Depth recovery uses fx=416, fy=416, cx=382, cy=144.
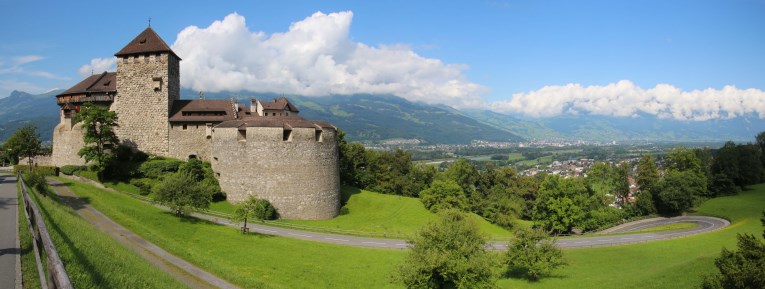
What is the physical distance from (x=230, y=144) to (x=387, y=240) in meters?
19.4

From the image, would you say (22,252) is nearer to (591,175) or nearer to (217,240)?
(217,240)

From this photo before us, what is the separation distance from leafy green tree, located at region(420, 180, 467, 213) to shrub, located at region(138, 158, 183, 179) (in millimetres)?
30884

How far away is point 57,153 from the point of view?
47.1 meters

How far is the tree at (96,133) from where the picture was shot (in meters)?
40.9

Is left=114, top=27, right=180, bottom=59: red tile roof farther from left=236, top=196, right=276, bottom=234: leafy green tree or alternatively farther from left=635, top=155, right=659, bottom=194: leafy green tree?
left=635, top=155, right=659, bottom=194: leafy green tree

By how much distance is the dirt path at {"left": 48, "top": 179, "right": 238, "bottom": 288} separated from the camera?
18234 mm

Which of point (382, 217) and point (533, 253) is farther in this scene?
point (382, 217)

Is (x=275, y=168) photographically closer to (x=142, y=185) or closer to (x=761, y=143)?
(x=142, y=185)

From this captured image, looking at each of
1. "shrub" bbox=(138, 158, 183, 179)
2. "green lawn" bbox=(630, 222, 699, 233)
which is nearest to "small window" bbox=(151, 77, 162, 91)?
"shrub" bbox=(138, 158, 183, 179)

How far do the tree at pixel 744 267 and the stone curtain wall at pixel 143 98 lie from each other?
2007 inches

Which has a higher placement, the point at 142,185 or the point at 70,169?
the point at 70,169

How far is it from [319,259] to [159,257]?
11.7m

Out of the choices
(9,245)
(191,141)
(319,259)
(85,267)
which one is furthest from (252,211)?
(85,267)

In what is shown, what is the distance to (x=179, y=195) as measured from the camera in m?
33.8
